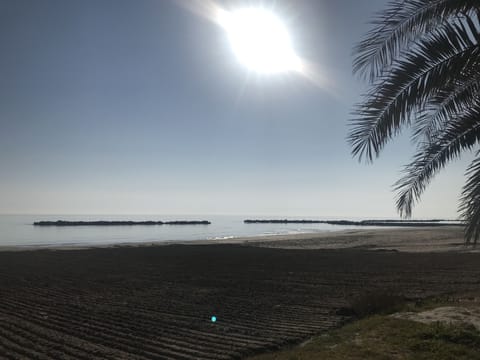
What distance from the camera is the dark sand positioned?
728 centimetres

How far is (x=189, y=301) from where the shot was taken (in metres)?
11.5

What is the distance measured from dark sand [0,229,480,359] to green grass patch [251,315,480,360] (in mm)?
956

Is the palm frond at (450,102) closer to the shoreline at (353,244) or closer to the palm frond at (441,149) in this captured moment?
the palm frond at (441,149)

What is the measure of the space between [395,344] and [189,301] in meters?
6.68

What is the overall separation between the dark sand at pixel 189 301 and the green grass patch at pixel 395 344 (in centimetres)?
96

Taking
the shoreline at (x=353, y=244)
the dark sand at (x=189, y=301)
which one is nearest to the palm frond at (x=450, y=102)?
the dark sand at (x=189, y=301)

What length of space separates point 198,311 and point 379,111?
21.8 ft

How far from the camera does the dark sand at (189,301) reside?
7277mm

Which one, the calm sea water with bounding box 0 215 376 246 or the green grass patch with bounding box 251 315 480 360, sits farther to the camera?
the calm sea water with bounding box 0 215 376 246

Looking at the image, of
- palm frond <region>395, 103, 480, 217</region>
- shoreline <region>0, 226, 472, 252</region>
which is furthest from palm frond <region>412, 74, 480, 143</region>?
shoreline <region>0, 226, 472, 252</region>

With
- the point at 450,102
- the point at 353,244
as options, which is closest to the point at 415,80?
the point at 450,102

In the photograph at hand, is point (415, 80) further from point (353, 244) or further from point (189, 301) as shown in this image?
point (353, 244)

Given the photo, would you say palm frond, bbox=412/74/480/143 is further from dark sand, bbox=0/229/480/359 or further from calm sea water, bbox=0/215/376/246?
calm sea water, bbox=0/215/376/246

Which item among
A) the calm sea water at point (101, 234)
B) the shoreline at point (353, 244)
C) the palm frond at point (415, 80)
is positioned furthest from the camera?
the calm sea water at point (101, 234)
